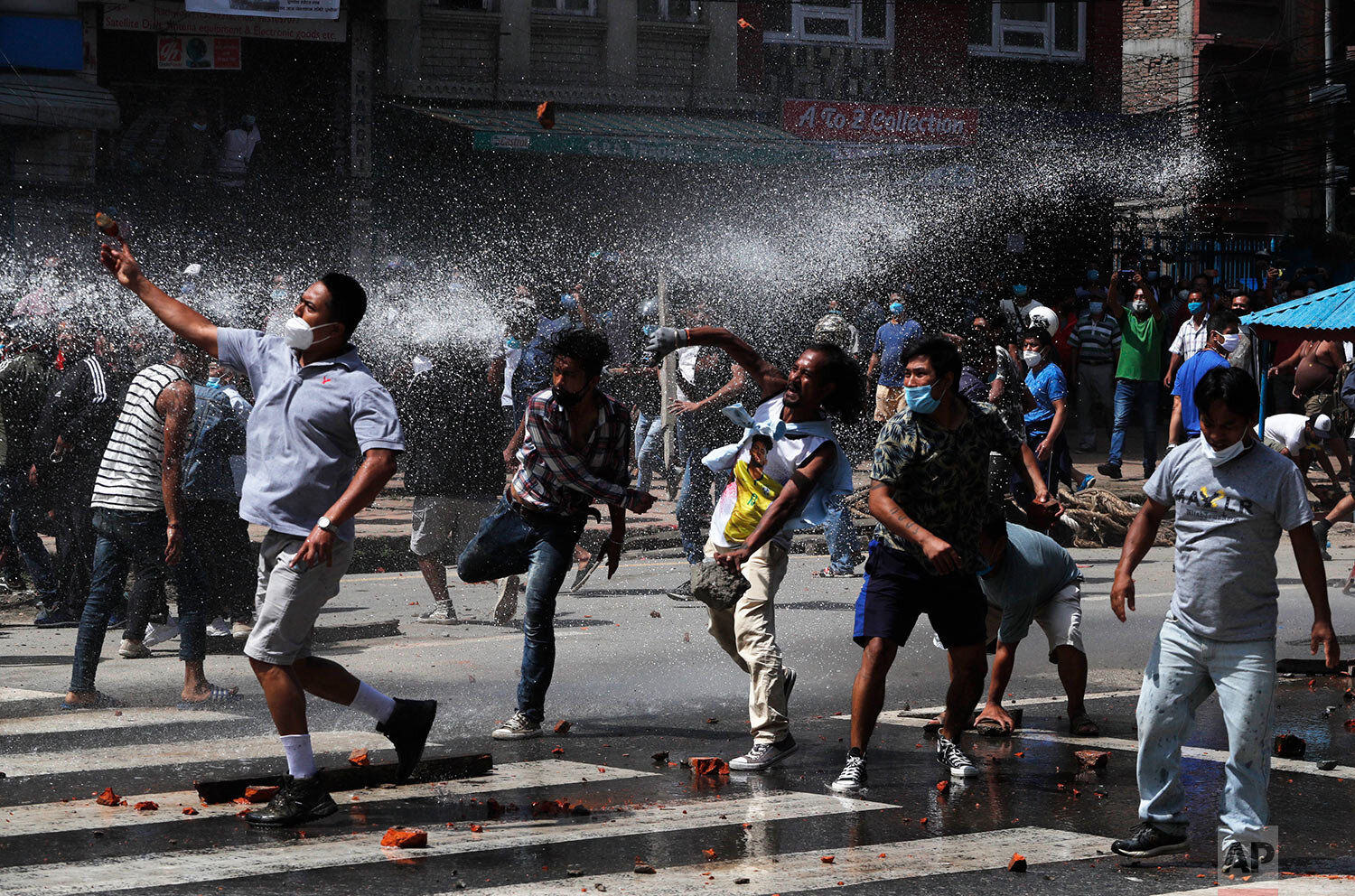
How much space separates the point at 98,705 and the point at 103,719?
1.13 feet

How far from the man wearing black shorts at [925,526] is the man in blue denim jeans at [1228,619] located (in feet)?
3.25

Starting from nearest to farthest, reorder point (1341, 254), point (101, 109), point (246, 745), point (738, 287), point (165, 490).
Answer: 1. point (246, 745)
2. point (165, 490)
3. point (101, 109)
4. point (738, 287)
5. point (1341, 254)

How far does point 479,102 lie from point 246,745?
1876 cm

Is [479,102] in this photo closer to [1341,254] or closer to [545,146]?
[545,146]

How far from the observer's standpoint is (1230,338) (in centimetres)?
1534

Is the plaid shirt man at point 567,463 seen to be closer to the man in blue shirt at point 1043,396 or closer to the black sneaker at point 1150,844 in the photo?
the black sneaker at point 1150,844

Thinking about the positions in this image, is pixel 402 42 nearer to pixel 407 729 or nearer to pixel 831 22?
pixel 831 22

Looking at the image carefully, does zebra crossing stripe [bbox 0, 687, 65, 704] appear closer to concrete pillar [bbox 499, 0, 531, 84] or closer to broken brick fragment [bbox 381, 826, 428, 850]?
broken brick fragment [bbox 381, 826, 428, 850]

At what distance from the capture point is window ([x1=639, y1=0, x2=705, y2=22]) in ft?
83.6

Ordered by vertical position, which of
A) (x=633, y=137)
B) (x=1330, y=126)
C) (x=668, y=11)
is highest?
(x=668, y=11)

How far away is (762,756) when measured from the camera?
6406mm

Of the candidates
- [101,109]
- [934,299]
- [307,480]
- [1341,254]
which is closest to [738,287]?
[934,299]

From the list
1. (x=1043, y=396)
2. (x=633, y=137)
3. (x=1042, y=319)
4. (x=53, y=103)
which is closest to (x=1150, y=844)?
(x=1043, y=396)

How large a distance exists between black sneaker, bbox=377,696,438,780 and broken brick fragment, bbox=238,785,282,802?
42 centimetres
